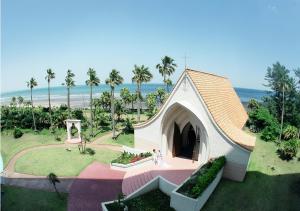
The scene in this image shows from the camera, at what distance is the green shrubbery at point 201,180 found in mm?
17533

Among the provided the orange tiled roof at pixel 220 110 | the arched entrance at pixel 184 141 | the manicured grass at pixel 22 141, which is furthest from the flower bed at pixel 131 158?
the manicured grass at pixel 22 141

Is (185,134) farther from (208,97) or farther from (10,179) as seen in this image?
(10,179)

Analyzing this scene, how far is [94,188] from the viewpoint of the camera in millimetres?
→ 23047

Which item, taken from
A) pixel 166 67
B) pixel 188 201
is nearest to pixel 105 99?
pixel 166 67

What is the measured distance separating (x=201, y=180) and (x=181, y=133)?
10819 mm

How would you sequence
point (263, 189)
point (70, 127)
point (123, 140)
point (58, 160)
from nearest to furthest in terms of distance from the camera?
point (263, 189) < point (58, 160) < point (123, 140) < point (70, 127)

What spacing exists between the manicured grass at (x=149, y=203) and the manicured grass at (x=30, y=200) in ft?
18.1

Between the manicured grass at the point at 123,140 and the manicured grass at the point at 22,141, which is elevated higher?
the manicured grass at the point at 123,140

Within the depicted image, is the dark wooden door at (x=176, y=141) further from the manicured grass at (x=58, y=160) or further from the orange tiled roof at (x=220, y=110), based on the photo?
the manicured grass at (x=58, y=160)

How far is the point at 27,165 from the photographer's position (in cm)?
2977

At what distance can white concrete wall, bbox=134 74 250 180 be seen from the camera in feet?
72.1

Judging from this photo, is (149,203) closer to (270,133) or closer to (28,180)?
(28,180)

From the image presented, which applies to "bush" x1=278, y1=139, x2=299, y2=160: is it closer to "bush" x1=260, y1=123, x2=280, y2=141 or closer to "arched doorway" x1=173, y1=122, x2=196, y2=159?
"bush" x1=260, y1=123, x2=280, y2=141

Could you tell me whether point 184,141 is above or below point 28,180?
above
